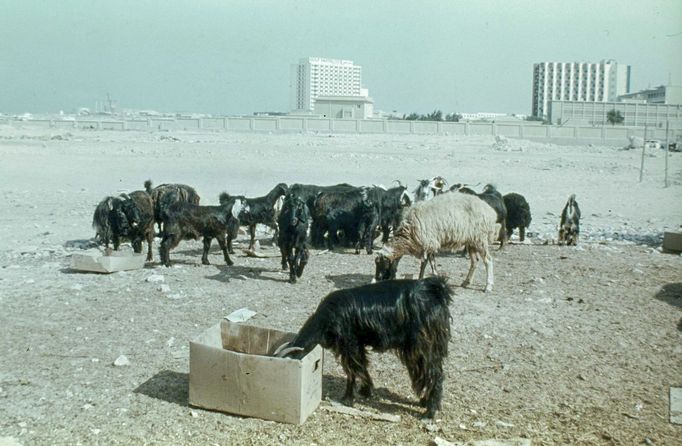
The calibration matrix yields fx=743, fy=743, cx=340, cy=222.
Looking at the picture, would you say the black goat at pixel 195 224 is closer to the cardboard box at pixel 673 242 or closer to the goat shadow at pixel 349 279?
the goat shadow at pixel 349 279

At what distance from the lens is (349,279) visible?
37.3 ft

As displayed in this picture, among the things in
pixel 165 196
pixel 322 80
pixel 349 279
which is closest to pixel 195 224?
pixel 165 196

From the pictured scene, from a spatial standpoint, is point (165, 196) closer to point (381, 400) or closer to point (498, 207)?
point (498, 207)

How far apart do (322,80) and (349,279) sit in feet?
497

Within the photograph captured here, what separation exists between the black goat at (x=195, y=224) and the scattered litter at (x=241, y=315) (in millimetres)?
3144

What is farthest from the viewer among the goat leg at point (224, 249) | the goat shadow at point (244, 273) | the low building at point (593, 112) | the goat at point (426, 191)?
the low building at point (593, 112)

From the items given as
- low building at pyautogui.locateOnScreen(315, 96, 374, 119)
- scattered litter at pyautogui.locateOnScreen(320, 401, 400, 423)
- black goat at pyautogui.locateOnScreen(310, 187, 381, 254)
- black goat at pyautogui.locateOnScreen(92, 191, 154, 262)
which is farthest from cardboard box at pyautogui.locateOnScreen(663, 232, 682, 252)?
low building at pyautogui.locateOnScreen(315, 96, 374, 119)

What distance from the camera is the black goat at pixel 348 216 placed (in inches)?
553

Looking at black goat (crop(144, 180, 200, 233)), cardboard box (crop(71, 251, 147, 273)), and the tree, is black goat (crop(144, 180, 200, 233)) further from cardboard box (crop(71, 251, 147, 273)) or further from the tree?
the tree

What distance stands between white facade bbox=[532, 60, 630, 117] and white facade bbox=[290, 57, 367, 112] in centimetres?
3732

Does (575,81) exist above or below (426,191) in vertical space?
above

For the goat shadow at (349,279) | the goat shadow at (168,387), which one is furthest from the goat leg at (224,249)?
the goat shadow at (168,387)

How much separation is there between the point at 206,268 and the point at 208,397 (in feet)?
19.4

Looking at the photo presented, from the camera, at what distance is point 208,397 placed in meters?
6.29
